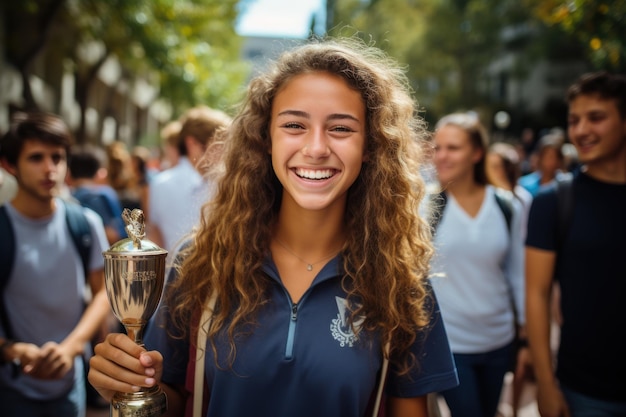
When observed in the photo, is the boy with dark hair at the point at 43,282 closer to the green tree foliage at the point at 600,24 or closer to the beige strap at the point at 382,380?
the beige strap at the point at 382,380

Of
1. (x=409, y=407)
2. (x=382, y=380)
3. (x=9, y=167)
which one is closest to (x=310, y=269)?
(x=382, y=380)

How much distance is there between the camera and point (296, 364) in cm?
217

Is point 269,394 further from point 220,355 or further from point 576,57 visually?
point 576,57

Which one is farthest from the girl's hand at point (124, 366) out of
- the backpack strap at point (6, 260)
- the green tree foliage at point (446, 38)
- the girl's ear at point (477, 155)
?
the green tree foliage at point (446, 38)

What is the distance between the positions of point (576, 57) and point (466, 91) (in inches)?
254

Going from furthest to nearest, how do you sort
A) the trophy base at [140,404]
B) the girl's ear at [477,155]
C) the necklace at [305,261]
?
the girl's ear at [477,155], the necklace at [305,261], the trophy base at [140,404]

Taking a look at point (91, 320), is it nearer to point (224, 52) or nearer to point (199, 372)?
point (199, 372)

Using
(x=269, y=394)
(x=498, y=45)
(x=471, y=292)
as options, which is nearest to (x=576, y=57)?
(x=498, y=45)

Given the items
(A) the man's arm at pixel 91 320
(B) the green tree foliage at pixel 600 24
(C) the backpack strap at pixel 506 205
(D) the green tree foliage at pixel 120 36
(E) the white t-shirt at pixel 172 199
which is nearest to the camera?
(A) the man's arm at pixel 91 320

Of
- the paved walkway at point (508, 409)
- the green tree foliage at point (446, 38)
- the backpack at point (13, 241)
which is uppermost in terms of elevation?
the green tree foliage at point (446, 38)

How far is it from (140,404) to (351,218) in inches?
42.1

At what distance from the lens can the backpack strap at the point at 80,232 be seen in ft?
12.0

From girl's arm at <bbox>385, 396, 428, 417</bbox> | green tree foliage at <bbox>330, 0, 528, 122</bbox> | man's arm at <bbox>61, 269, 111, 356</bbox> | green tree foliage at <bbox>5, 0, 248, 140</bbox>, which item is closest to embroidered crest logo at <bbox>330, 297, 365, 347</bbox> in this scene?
girl's arm at <bbox>385, 396, 428, 417</bbox>

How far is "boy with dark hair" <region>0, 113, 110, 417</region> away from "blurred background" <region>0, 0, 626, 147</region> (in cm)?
113
